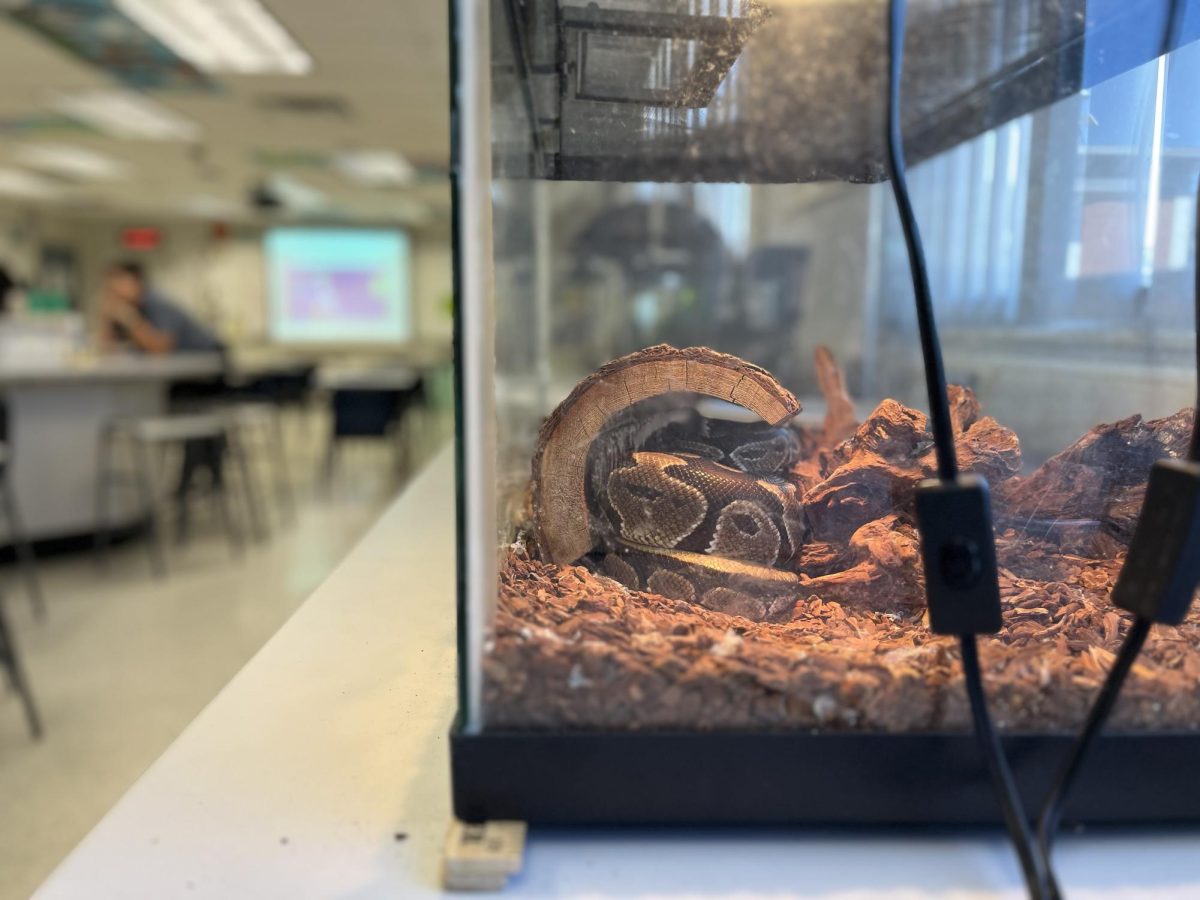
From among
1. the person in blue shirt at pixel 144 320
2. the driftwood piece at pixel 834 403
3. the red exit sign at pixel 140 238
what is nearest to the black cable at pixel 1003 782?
the driftwood piece at pixel 834 403

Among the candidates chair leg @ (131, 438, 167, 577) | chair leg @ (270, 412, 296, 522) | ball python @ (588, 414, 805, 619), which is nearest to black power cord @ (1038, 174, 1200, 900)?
ball python @ (588, 414, 805, 619)

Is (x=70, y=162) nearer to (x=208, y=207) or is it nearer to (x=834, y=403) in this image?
(x=208, y=207)

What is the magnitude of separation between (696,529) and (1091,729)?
0.33m

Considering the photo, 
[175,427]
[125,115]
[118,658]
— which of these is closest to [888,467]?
[118,658]

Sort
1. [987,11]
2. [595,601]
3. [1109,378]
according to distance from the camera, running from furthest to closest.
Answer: [987,11], [1109,378], [595,601]

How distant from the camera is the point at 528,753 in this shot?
0.51 metres

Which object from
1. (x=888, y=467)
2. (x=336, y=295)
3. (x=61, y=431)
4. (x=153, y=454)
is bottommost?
(x=153, y=454)

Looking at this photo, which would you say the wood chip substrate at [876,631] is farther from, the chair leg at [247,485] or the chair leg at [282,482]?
the chair leg at [282,482]

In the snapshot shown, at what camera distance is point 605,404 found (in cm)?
73

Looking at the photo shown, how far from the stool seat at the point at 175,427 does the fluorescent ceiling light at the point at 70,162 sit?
4633 millimetres

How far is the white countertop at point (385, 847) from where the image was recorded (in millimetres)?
494

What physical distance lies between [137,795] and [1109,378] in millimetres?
1415

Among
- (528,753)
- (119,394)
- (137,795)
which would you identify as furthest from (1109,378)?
(119,394)

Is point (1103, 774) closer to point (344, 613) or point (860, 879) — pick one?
point (860, 879)
